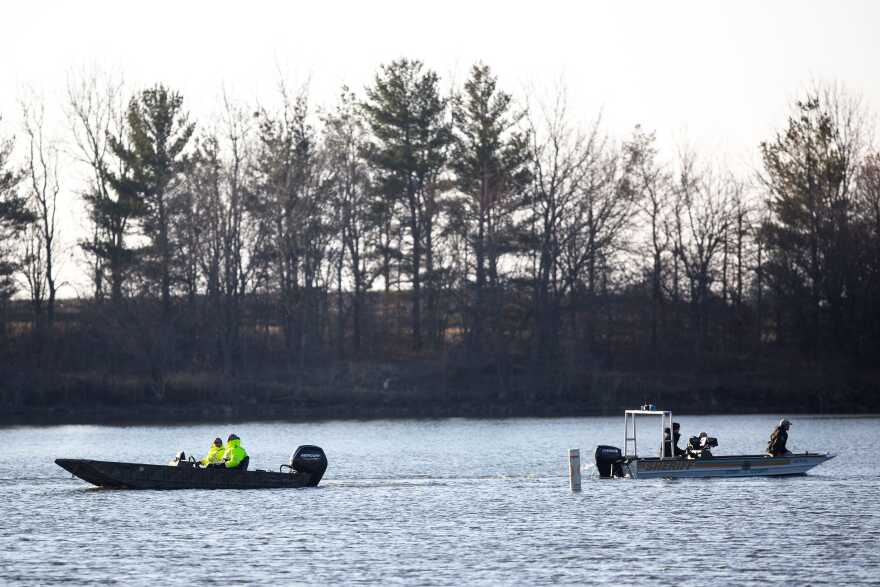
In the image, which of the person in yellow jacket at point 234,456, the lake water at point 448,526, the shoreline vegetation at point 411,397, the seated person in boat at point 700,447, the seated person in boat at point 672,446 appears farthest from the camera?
the shoreline vegetation at point 411,397

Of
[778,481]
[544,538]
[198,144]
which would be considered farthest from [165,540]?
[198,144]

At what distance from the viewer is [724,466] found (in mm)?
43312

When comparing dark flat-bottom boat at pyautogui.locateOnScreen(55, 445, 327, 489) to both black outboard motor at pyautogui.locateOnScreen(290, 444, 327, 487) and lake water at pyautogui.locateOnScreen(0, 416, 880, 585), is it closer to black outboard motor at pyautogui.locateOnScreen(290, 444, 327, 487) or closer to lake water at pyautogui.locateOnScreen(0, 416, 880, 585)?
black outboard motor at pyautogui.locateOnScreen(290, 444, 327, 487)

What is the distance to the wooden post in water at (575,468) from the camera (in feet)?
133

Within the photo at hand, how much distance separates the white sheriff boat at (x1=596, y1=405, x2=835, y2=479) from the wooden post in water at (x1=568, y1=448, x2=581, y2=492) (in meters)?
1.79

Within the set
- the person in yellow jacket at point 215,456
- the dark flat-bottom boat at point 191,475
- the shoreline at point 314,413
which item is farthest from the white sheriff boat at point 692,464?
the shoreline at point 314,413

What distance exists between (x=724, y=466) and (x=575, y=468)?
5.27 meters

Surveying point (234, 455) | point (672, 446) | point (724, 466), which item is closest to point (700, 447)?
point (672, 446)

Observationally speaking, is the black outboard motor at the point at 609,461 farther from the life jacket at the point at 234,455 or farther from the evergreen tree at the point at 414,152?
the evergreen tree at the point at 414,152

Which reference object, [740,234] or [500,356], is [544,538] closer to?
[500,356]

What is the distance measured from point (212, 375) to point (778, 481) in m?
43.4

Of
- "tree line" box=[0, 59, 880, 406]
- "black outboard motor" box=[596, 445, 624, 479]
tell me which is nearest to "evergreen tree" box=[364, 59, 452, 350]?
"tree line" box=[0, 59, 880, 406]

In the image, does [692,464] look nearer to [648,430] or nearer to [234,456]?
[234,456]

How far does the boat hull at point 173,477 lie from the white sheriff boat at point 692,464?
9075 mm
